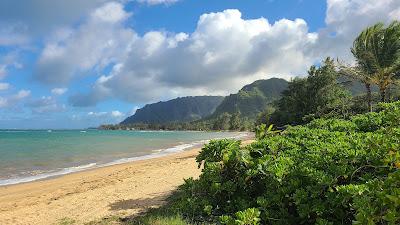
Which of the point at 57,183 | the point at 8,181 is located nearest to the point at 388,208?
the point at 57,183

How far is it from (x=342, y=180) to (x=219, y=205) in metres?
2.09

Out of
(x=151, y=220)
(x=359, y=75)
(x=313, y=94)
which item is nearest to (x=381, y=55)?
(x=359, y=75)

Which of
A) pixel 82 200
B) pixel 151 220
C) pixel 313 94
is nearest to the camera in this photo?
pixel 151 220

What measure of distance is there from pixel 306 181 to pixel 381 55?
24.6 metres

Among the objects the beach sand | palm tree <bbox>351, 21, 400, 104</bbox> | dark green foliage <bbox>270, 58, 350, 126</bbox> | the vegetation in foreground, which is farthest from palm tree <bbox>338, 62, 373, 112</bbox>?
the vegetation in foreground

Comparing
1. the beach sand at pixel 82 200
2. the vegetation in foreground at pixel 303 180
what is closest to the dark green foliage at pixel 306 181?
the vegetation in foreground at pixel 303 180

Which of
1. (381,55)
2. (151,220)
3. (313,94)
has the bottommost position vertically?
(151,220)

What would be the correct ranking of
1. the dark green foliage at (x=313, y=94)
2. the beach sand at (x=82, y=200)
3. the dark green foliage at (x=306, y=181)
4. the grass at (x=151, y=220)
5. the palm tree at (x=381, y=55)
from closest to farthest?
1. the dark green foliage at (x=306, y=181)
2. the grass at (x=151, y=220)
3. the beach sand at (x=82, y=200)
4. the palm tree at (x=381, y=55)
5. the dark green foliage at (x=313, y=94)

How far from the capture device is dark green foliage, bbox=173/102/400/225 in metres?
3.36

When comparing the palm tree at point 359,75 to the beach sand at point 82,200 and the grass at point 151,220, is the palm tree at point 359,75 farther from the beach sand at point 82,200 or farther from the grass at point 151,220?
the grass at point 151,220

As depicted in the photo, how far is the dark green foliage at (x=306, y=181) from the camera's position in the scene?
336cm

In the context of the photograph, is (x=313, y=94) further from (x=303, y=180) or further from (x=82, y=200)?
(x=303, y=180)

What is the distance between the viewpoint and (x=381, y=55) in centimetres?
2598

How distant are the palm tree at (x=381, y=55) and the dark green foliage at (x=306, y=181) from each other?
68.6 feet
